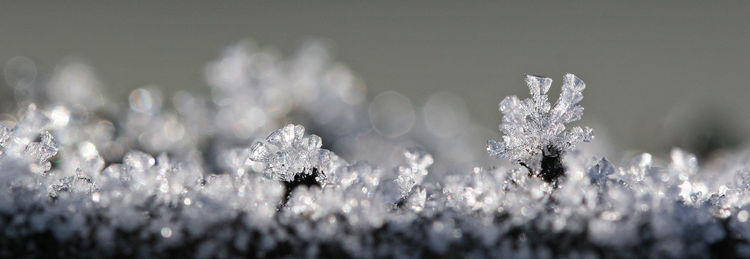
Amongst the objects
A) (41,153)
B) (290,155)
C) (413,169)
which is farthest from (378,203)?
(41,153)

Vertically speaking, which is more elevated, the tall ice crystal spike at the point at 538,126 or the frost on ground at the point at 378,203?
the tall ice crystal spike at the point at 538,126

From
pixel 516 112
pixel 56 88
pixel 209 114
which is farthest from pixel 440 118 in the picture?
pixel 516 112

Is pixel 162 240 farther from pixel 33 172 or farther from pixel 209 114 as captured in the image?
pixel 209 114

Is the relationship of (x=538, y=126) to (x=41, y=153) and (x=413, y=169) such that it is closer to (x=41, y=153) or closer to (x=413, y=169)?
(x=413, y=169)

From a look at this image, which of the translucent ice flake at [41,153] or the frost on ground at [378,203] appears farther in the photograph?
the translucent ice flake at [41,153]

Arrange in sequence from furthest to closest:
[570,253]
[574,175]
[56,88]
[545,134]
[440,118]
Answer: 1. [440,118]
2. [56,88]
3. [545,134]
4. [574,175]
5. [570,253]

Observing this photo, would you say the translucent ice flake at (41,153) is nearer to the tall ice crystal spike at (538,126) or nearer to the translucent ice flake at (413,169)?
the translucent ice flake at (413,169)

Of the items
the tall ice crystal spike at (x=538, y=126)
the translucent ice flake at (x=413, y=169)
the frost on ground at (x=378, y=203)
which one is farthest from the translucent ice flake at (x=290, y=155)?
the tall ice crystal spike at (x=538, y=126)
